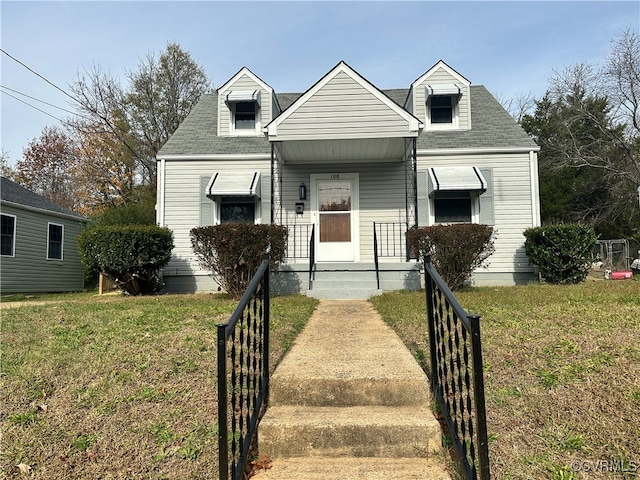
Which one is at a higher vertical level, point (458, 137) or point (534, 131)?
point (534, 131)

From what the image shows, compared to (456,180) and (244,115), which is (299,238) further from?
(456,180)

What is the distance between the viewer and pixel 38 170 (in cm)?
2691

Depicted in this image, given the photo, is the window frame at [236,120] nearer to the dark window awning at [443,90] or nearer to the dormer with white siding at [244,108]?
the dormer with white siding at [244,108]

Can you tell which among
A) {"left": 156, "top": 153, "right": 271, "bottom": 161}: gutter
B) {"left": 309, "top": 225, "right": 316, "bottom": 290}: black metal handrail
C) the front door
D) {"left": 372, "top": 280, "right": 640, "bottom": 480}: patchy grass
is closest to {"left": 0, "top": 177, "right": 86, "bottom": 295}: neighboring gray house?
{"left": 156, "top": 153, "right": 271, "bottom": 161}: gutter

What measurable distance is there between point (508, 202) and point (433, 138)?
2496mm

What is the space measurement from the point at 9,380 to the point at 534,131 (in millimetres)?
28186

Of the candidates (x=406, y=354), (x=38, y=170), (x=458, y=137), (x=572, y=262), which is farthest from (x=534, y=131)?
(x=38, y=170)

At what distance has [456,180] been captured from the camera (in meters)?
9.55

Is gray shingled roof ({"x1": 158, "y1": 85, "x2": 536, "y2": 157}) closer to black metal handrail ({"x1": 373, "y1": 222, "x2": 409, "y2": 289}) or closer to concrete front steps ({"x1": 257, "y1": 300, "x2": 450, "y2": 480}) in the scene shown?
black metal handrail ({"x1": 373, "y1": 222, "x2": 409, "y2": 289})

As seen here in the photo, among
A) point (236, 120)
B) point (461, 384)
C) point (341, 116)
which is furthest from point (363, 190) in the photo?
point (461, 384)

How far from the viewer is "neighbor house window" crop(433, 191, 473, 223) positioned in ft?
32.8

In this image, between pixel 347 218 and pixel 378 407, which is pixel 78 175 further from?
pixel 378 407

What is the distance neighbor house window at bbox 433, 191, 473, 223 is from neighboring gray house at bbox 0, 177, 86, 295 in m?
13.3

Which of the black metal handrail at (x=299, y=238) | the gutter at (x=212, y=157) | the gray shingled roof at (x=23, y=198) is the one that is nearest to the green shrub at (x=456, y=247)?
the black metal handrail at (x=299, y=238)
